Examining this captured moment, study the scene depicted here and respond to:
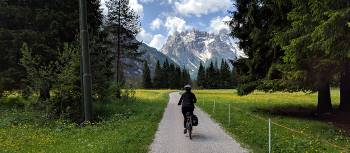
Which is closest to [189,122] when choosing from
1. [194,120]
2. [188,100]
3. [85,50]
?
[194,120]

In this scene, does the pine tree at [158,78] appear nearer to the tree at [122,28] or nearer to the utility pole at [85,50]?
the tree at [122,28]

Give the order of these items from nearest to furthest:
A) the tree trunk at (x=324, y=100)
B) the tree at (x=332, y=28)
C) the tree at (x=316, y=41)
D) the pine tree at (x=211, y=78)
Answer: the tree at (x=332, y=28)
the tree at (x=316, y=41)
the tree trunk at (x=324, y=100)
the pine tree at (x=211, y=78)

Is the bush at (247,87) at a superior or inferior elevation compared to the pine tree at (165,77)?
inferior

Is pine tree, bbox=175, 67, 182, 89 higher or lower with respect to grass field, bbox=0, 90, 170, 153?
higher

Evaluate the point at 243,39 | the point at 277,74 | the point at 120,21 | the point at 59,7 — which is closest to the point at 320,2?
the point at 277,74

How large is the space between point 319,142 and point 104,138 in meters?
7.69

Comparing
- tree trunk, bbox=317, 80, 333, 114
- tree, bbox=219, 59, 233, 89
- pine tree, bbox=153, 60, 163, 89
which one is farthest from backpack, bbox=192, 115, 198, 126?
tree, bbox=219, 59, 233, 89

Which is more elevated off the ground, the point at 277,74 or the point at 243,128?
the point at 277,74

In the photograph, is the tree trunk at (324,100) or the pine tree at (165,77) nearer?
the tree trunk at (324,100)

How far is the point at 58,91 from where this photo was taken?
2212cm

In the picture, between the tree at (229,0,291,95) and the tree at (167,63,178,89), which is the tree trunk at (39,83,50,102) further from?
the tree at (167,63,178,89)

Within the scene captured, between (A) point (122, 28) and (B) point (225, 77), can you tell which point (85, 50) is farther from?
(B) point (225, 77)

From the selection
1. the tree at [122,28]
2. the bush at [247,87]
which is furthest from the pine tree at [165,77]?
the bush at [247,87]

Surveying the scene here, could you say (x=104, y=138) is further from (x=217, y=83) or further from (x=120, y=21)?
(x=217, y=83)
